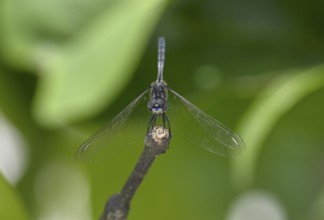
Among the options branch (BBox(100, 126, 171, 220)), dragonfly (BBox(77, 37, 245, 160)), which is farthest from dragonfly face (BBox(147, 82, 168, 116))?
branch (BBox(100, 126, 171, 220))

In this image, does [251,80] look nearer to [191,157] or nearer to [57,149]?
[191,157]

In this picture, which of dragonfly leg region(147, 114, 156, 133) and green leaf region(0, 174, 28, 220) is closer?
dragonfly leg region(147, 114, 156, 133)

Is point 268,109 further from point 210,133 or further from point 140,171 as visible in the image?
point 140,171

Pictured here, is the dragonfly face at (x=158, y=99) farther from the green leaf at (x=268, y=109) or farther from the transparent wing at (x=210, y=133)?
the green leaf at (x=268, y=109)

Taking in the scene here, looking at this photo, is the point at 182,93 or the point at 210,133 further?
the point at 182,93

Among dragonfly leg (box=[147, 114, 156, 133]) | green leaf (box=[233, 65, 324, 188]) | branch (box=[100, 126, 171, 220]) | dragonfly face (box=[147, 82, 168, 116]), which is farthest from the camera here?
green leaf (box=[233, 65, 324, 188])

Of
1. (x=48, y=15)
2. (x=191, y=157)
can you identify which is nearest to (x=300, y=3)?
(x=191, y=157)

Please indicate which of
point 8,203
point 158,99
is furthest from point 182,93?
point 8,203

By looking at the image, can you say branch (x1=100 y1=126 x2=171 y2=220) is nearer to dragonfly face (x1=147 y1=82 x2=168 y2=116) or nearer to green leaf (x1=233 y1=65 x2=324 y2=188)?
dragonfly face (x1=147 y1=82 x2=168 y2=116)
